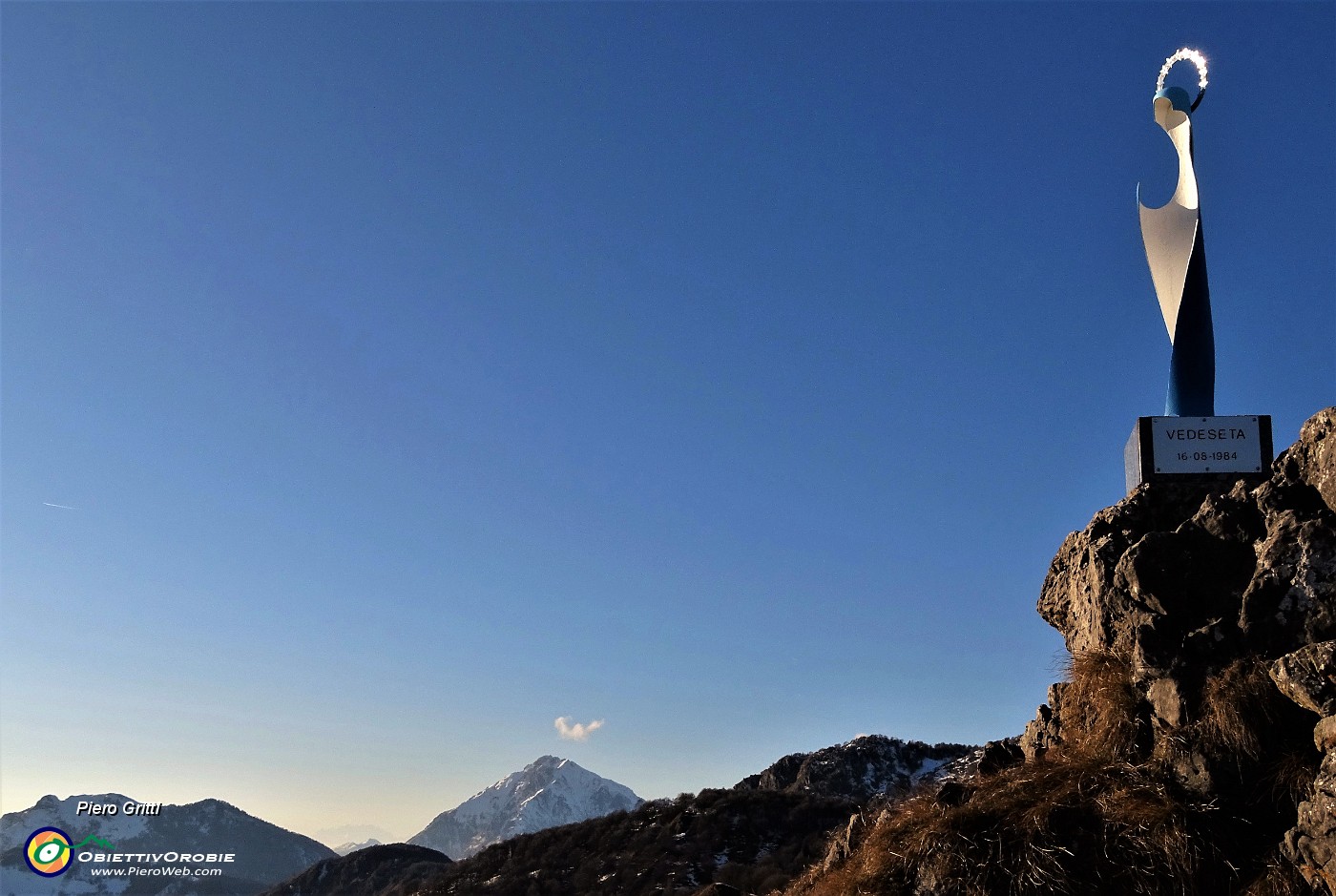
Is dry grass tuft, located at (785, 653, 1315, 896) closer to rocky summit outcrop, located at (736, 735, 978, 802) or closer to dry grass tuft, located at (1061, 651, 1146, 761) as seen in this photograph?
dry grass tuft, located at (1061, 651, 1146, 761)

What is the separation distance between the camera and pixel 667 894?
40.3 meters

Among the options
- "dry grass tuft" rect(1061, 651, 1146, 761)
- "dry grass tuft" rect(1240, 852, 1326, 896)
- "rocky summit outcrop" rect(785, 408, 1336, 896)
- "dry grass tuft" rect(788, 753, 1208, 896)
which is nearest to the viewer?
"dry grass tuft" rect(1240, 852, 1326, 896)

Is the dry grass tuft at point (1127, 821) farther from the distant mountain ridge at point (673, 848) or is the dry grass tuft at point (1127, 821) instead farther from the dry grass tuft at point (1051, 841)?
the distant mountain ridge at point (673, 848)

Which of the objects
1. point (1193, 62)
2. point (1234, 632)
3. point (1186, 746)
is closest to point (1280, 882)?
point (1186, 746)

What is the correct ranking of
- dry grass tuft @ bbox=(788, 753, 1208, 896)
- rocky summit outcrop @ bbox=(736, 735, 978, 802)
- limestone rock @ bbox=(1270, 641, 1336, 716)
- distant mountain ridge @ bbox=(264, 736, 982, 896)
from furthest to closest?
rocky summit outcrop @ bbox=(736, 735, 978, 802) → distant mountain ridge @ bbox=(264, 736, 982, 896) → dry grass tuft @ bbox=(788, 753, 1208, 896) → limestone rock @ bbox=(1270, 641, 1336, 716)

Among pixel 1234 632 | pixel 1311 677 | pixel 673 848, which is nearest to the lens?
pixel 1311 677

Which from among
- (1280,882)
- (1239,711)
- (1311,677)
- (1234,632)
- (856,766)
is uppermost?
(856,766)

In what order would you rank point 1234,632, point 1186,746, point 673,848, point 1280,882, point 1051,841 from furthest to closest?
point 673,848, point 1234,632, point 1186,746, point 1051,841, point 1280,882

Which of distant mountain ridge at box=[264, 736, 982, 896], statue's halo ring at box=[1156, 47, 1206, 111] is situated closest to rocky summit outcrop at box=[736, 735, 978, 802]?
distant mountain ridge at box=[264, 736, 982, 896]

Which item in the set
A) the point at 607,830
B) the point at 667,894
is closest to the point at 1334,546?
the point at 667,894

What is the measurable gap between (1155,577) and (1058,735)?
94.0 inches

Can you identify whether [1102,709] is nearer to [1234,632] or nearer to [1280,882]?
[1234,632]

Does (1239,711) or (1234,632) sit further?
(1234,632)

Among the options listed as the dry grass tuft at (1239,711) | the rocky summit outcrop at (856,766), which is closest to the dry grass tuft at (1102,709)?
the dry grass tuft at (1239,711)
